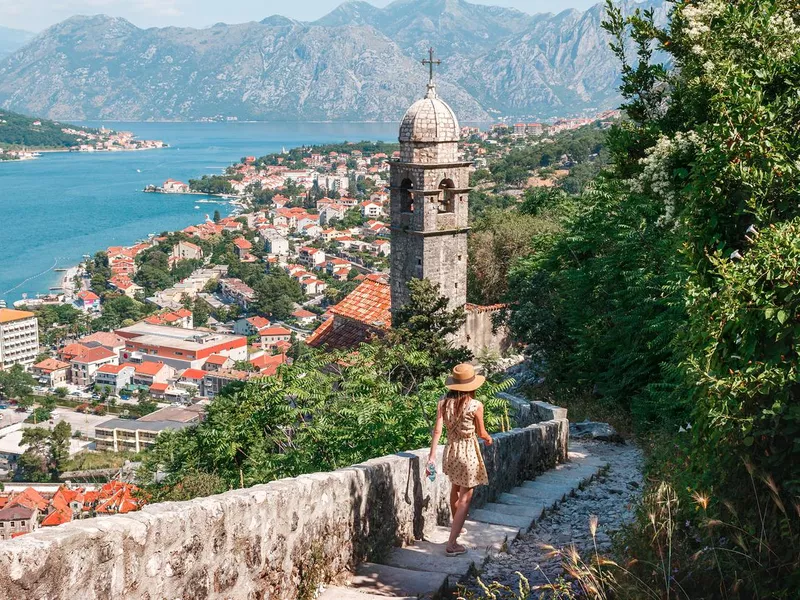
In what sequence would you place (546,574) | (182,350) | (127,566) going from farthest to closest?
(182,350) → (546,574) → (127,566)

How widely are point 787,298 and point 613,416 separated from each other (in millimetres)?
6032

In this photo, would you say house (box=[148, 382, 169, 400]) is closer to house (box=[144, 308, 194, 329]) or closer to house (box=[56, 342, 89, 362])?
house (box=[56, 342, 89, 362])

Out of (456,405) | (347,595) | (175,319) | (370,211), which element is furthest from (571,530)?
(370,211)

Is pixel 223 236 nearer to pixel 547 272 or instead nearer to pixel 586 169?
pixel 586 169

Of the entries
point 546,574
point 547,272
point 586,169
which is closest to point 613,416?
point 547,272

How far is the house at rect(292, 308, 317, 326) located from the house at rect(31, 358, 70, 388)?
17.2 meters

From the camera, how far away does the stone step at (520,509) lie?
4484mm

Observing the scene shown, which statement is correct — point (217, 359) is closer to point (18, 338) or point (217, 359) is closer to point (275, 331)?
point (275, 331)

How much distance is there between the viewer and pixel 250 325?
6569cm

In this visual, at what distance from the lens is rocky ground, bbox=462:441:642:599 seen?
11.2 ft

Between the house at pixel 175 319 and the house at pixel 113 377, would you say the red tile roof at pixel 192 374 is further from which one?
the house at pixel 175 319

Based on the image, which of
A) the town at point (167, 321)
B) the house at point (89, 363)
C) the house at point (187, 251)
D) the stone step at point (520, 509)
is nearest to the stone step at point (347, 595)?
the stone step at point (520, 509)

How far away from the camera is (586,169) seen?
58906 millimetres

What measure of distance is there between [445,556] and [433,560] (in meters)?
0.08
